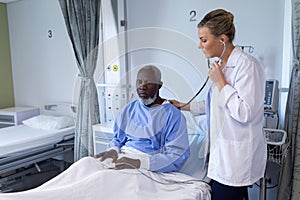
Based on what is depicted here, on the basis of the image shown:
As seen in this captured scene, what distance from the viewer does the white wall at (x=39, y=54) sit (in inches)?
125

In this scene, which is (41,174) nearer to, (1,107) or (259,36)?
(1,107)

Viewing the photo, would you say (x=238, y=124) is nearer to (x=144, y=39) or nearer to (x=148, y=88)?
(x=148, y=88)

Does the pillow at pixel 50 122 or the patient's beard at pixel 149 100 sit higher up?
the patient's beard at pixel 149 100

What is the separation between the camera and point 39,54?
3.37m

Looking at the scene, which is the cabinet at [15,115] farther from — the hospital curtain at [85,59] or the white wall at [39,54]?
the hospital curtain at [85,59]

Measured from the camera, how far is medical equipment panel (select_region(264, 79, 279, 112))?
167cm

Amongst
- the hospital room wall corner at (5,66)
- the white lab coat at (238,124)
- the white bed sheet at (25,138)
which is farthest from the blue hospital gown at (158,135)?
the hospital room wall corner at (5,66)

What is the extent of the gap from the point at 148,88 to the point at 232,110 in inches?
25.2

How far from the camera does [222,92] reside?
1.21 m

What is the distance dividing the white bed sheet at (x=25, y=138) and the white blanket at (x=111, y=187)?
1227 millimetres

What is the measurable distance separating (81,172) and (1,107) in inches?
108

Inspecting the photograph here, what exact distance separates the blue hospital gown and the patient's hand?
0.07 m

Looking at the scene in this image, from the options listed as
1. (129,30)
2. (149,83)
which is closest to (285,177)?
(149,83)

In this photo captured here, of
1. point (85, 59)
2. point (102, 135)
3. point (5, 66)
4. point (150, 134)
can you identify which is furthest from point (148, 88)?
point (5, 66)
